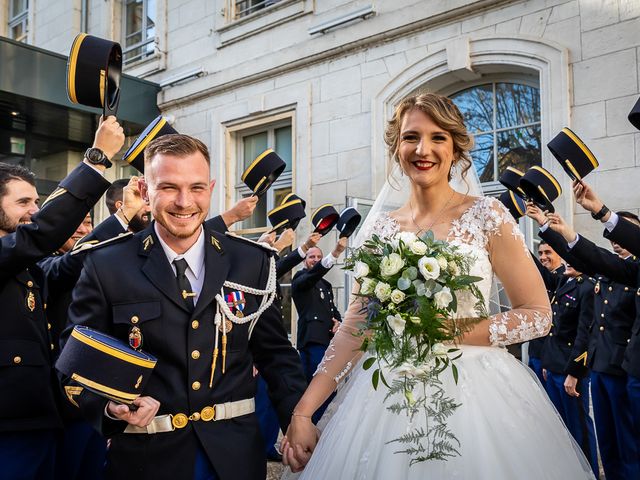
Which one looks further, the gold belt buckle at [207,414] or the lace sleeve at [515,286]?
the lace sleeve at [515,286]

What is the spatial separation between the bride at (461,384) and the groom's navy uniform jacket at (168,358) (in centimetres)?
31

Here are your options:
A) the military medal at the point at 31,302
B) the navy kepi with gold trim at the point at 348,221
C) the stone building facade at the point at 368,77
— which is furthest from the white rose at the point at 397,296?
the stone building facade at the point at 368,77

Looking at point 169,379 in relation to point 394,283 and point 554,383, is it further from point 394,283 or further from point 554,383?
point 554,383

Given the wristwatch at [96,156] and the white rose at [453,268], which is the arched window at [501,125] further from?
the wristwatch at [96,156]

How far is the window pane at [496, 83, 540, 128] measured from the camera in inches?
306

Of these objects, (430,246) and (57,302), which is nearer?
(430,246)

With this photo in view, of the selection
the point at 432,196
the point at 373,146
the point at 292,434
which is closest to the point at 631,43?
the point at 373,146

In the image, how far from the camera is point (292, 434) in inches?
91.7

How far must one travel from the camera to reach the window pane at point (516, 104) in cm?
777

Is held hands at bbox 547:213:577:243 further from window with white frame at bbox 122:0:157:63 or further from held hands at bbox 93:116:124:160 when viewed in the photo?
window with white frame at bbox 122:0:157:63

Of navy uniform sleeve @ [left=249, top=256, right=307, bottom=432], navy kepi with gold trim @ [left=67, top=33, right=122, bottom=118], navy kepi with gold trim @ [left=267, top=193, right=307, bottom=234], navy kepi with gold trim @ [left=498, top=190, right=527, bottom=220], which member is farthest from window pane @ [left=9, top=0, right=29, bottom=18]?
navy uniform sleeve @ [left=249, top=256, right=307, bottom=432]

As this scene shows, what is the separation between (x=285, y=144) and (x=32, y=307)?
7.69 metres

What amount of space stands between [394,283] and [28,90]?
9741 millimetres

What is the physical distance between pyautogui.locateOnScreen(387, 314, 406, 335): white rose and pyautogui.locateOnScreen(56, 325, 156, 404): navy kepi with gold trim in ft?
2.59
